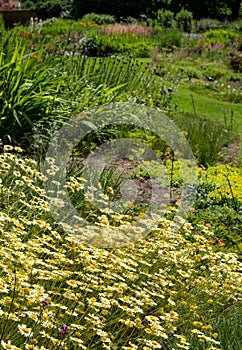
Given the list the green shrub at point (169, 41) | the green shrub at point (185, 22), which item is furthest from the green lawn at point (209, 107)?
the green shrub at point (185, 22)

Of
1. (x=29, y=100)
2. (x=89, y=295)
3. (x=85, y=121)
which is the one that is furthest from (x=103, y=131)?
(x=89, y=295)

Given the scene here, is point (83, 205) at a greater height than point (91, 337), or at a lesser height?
lesser

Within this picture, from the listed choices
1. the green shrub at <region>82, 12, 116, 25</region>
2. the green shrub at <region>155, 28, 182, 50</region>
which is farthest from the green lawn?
the green shrub at <region>82, 12, 116, 25</region>

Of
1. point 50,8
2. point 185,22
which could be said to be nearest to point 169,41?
point 185,22

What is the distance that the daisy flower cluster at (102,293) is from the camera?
2854 millimetres

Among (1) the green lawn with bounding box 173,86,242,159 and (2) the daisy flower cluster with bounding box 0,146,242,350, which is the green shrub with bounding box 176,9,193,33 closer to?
(1) the green lawn with bounding box 173,86,242,159

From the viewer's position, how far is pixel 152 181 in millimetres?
7012

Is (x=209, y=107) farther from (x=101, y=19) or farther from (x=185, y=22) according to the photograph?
(x=101, y=19)

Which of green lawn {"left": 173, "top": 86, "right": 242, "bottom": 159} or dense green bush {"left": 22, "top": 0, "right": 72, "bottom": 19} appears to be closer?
green lawn {"left": 173, "top": 86, "right": 242, "bottom": 159}

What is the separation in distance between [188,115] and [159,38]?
1129cm

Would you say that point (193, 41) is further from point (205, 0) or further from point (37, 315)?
point (37, 315)

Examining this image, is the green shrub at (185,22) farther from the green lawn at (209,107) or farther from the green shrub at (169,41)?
the green lawn at (209,107)

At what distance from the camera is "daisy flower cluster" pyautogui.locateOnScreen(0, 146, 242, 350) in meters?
2.85

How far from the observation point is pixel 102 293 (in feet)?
10.2
